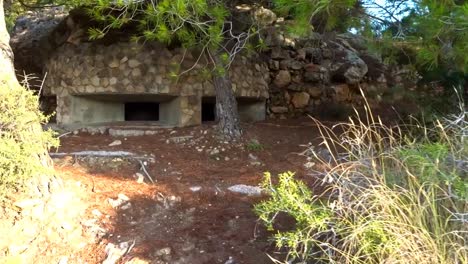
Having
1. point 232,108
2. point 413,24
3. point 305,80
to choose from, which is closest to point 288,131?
point 232,108

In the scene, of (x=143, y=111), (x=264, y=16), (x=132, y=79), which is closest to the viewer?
(x=264, y=16)

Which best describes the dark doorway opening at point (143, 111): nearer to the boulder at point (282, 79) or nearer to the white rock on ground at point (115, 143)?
the boulder at point (282, 79)

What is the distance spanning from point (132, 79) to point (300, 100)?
9.74 feet

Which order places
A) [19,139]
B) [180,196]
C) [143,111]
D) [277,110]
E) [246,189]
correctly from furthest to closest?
[143,111]
[277,110]
[246,189]
[180,196]
[19,139]

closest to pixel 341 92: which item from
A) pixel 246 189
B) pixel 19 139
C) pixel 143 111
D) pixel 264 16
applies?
pixel 264 16

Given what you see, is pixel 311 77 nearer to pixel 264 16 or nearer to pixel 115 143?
pixel 264 16

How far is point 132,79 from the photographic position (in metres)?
7.78

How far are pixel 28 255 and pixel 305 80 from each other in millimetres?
6475

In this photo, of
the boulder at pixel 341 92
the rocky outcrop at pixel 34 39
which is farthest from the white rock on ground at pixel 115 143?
the boulder at pixel 341 92

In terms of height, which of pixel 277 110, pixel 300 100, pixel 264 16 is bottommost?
pixel 277 110

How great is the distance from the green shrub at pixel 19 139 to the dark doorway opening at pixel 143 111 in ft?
16.8

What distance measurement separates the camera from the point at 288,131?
7.62 m

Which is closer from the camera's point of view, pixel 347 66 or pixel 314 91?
pixel 314 91

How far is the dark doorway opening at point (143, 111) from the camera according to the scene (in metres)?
9.27
